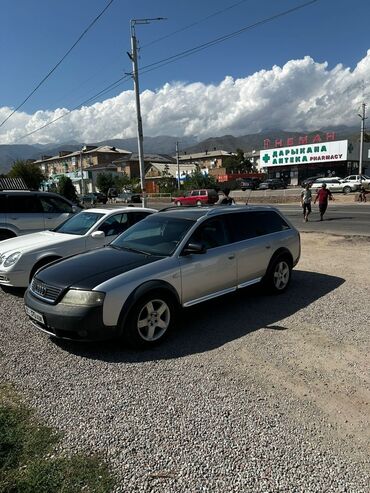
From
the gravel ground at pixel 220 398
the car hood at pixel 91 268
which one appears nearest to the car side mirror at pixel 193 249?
the car hood at pixel 91 268

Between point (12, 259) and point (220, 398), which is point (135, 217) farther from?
point (220, 398)

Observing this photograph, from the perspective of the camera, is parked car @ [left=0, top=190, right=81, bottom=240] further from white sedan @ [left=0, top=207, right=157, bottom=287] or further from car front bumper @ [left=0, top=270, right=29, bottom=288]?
car front bumper @ [left=0, top=270, right=29, bottom=288]

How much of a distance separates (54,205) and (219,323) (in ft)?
20.9

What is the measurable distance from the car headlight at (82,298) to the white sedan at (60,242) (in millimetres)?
2488

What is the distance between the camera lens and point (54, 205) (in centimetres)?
987

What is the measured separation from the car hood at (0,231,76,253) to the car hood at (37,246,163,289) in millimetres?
1802

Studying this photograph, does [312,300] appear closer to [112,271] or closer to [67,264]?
[112,271]

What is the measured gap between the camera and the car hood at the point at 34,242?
6.54 m

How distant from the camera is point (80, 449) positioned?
270cm

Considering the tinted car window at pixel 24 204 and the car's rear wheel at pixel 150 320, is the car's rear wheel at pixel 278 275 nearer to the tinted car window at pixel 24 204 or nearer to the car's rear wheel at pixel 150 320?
the car's rear wheel at pixel 150 320

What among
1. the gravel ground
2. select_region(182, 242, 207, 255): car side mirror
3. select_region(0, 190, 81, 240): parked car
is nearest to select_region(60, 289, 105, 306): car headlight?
the gravel ground

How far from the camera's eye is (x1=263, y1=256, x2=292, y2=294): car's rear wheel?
20.1 ft

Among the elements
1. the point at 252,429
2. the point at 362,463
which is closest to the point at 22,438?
the point at 252,429

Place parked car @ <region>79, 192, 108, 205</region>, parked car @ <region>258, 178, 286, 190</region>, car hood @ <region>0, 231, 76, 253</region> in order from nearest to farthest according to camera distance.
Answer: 1. car hood @ <region>0, 231, 76, 253</region>
2. parked car @ <region>79, 192, 108, 205</region>
3. parked car @ <region>258, 178, 286, 190</region>
